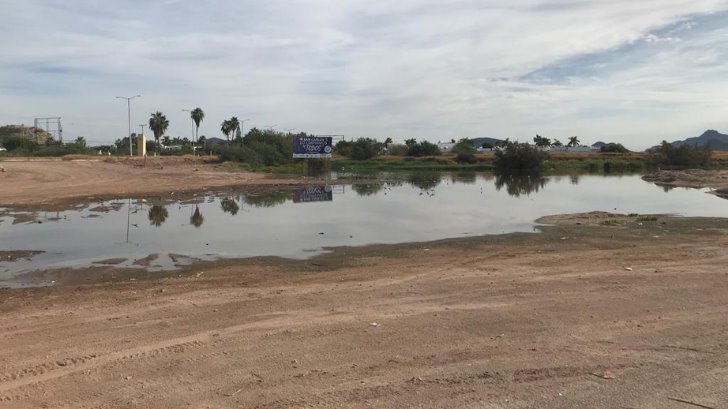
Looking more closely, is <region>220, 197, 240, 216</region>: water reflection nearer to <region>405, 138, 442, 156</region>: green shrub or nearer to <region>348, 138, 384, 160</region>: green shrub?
<region>348, 138, 384, 160</region>: green shrub

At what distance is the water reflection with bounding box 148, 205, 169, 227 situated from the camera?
19984 millimetres

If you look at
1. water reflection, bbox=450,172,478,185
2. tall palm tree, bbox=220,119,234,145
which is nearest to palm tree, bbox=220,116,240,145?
tall palm tree, bbox=220,119,234,145

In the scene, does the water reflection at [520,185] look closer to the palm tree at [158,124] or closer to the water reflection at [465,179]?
the water reflection at [465,179]

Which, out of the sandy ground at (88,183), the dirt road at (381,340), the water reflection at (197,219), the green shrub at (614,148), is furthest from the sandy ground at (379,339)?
the green shrub at (614,148)

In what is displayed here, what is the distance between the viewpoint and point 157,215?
22031 millimetres

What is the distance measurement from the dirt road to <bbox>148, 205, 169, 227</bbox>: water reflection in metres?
10.1

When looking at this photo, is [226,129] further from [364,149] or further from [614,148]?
[614,148]

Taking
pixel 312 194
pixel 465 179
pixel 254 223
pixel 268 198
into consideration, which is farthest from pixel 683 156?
pixel 254 223

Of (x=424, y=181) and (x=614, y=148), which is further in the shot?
(x=614, y=148)

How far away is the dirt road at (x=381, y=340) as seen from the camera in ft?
15.7

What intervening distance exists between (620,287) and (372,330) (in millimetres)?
4194

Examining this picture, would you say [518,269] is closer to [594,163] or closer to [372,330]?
[372,330]

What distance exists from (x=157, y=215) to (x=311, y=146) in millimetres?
47193

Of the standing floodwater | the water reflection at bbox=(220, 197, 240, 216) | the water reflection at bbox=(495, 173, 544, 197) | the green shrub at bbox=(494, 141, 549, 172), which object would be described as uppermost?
the green shrub at bbox=(494, 141, 549, 172)
